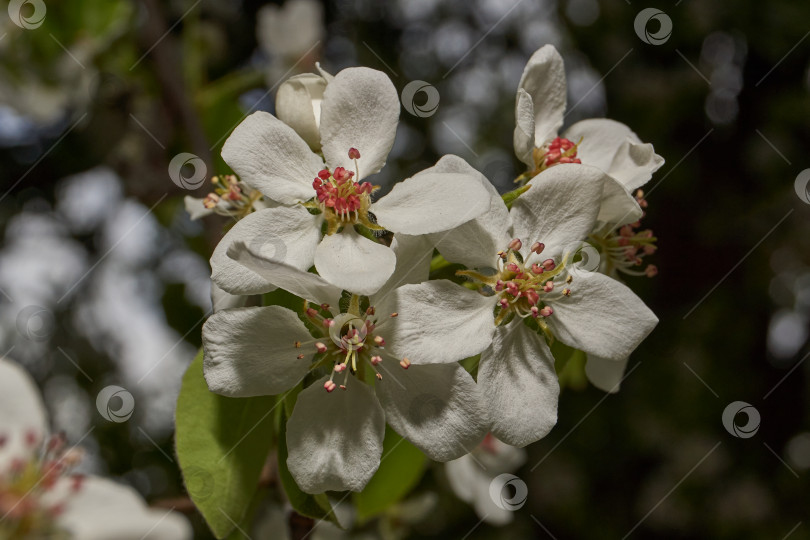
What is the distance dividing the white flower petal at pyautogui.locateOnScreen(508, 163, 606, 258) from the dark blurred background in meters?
0.90

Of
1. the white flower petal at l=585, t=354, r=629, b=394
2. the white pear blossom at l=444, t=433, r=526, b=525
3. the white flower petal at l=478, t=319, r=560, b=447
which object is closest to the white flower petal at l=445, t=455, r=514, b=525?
the white pear blossom at l=444, t=433, r=526, b=525

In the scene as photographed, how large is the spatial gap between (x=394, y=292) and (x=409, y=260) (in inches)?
1.7

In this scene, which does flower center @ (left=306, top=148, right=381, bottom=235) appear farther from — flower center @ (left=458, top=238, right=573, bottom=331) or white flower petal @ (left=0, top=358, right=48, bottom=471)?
white flower petal @ (left=0, top=358, right=48, bottom=471)

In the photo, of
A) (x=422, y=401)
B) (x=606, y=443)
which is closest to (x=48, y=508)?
(x=422, y=401)

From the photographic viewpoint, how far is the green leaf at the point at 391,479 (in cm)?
103

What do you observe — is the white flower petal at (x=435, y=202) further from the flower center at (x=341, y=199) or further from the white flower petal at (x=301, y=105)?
the white flower petal at (x=301, y=105)

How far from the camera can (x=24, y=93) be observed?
1823mm

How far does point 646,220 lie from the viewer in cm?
199

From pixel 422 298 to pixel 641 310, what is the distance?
237 mm

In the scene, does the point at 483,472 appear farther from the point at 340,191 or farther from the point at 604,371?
the point at 340,191

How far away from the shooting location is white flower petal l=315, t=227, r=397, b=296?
2.24ft

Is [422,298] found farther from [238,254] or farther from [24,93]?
[24,93]

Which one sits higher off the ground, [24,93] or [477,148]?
[477,148]

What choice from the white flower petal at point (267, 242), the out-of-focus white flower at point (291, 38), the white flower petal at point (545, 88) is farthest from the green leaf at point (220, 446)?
the out-of-focus white flower at point (291, 38)
